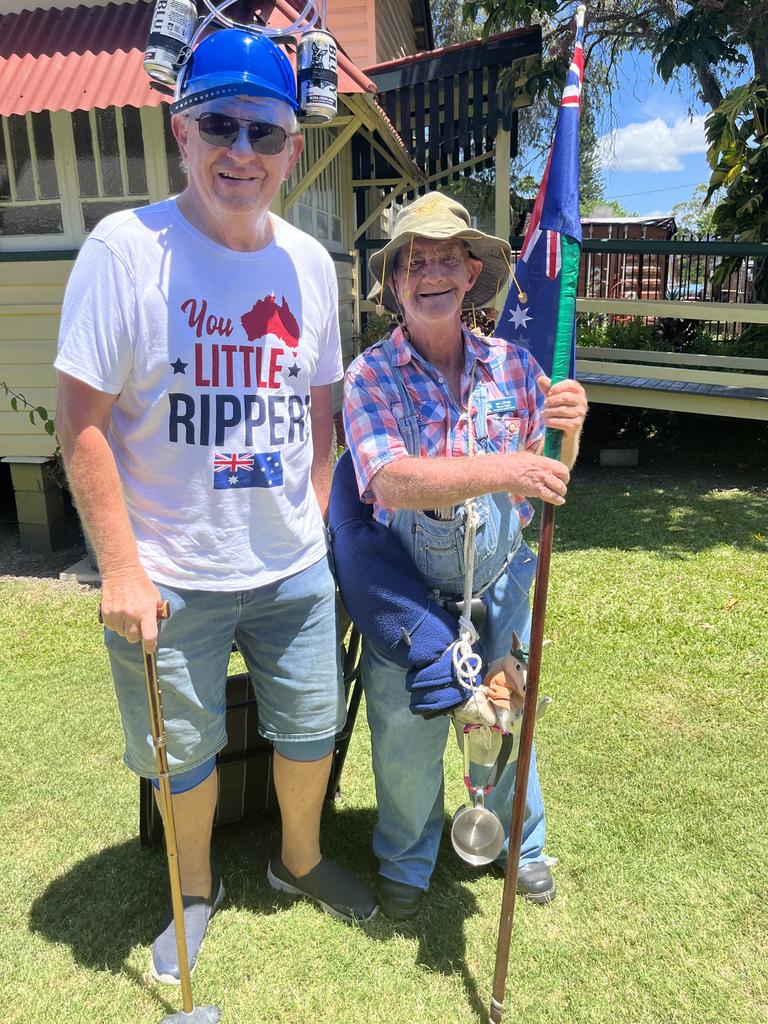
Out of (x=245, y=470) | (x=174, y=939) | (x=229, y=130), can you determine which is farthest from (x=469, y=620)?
(x=229, y=130)

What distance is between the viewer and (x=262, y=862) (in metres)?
2.68

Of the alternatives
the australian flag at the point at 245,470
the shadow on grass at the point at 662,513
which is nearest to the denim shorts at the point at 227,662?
the australian flag at the point at 245,470

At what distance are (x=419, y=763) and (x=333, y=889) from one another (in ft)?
1.63

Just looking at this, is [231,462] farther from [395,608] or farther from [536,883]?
[536,883]

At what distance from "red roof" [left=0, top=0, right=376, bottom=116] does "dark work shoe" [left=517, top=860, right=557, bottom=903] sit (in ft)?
13.4

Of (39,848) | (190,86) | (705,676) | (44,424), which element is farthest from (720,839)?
(44,424)

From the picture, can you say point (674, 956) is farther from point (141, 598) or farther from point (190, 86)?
point (190, 86)

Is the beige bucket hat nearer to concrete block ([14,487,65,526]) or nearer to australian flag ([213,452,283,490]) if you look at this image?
australian flag ([213,452,283,490])

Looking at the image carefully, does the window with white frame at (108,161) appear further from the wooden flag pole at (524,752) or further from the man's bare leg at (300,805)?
the wooden flag pole at (524,752)

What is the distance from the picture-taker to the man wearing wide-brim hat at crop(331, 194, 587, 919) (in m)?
1.92

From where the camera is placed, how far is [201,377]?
1.88 m

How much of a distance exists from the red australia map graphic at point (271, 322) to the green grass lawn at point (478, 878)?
51.8 inches

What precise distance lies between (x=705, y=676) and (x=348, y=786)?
1.86 meters

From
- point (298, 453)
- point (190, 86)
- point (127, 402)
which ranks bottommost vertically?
point (298, 453)
